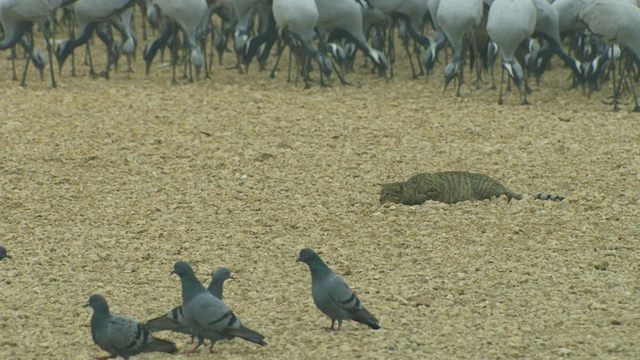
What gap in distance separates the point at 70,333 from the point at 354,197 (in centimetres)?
312

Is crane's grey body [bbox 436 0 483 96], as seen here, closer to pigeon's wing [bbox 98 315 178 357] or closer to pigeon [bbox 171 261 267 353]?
pigeon [bbox 171 261 267 353]

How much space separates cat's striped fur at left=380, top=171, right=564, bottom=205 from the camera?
27.0 ft

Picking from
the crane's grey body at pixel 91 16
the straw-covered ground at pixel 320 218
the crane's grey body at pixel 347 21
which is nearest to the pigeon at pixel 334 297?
the straw-covered ground at pixel 320 218

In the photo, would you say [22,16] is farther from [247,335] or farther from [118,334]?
[247,335]

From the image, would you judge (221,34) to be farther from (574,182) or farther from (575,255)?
(575,255)

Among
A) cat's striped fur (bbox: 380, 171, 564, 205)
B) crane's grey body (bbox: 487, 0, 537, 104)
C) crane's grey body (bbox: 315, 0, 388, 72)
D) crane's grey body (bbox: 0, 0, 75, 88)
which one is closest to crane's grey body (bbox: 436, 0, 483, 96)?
crane's grey body (bbox: 487, 0, 537, 104)

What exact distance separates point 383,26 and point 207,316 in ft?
32.7

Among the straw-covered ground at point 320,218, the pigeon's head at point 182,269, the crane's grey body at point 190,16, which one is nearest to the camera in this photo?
the pigeon's head at point 182,269

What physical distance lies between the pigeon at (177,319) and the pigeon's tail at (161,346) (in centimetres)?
12

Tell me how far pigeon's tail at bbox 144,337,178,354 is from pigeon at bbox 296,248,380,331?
79 centimetres

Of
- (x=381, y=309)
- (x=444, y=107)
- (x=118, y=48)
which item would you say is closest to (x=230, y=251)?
(x=381, y=309)

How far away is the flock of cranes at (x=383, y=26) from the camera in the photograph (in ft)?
40.0

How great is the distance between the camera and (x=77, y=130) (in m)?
10.6

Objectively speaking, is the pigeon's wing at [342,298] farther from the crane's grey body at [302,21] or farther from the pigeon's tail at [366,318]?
the crane's grey body at [302,21]
